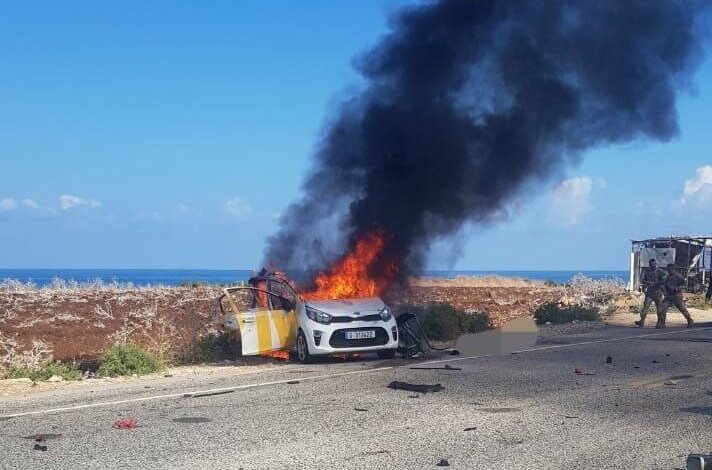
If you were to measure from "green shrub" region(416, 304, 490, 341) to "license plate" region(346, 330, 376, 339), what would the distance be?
6034 mm

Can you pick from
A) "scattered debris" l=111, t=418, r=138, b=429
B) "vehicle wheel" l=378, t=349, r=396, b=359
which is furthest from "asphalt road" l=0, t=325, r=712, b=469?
"vehicle wheel" l=378, t=349, r=396, b=359

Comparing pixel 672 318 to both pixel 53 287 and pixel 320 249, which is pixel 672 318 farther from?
pixel 53 287

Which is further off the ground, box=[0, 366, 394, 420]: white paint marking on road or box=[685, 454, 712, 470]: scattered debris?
box=[685, 454, 712, 470]: scattered debris

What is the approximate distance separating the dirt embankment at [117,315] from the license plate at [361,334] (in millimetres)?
4482

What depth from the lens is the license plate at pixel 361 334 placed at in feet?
43.7

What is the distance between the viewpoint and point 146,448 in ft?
23.0

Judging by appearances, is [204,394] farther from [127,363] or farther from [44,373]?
[44,373]

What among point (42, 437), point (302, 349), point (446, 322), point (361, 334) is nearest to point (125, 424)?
point (42, 437)

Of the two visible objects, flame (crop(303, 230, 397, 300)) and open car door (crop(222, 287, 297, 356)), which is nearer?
open car door (crop(222, 287, 297, 356))

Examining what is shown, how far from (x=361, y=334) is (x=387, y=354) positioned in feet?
3.20

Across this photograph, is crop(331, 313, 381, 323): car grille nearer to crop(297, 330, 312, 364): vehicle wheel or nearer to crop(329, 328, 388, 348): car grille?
crop(329, 328, 388, 348): car grille

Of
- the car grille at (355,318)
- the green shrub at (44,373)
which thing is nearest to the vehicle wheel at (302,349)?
the car grille at (355,318)

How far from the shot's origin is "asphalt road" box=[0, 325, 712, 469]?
21.7 feet

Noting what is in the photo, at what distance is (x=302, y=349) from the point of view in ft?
44.6
